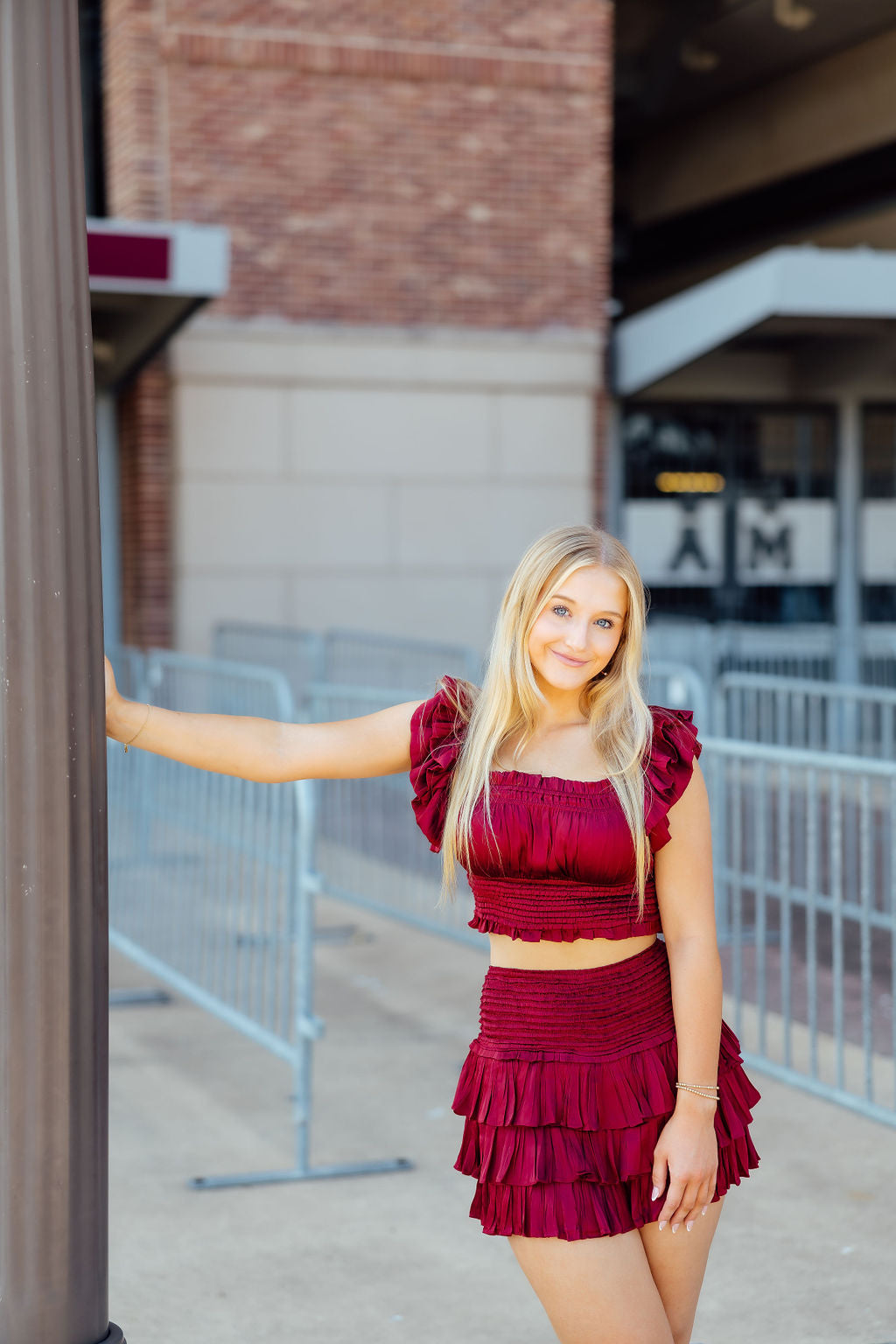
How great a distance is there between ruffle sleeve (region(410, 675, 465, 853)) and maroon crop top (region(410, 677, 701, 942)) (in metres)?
0.13

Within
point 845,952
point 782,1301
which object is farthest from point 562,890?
point 845,952

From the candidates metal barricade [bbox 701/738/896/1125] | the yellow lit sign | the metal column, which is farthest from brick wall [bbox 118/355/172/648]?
metal barricade [bbox 701/738/896/1125]

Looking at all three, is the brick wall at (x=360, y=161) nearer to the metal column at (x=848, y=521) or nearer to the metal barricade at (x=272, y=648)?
the metal barricade at (x=272, y=648)

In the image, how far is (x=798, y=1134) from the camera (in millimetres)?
5191

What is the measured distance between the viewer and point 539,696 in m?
2.68

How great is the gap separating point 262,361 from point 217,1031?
8.11 metres

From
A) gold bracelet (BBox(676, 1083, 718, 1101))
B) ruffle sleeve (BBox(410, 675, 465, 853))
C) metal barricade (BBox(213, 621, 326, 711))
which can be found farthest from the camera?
metal barricade (BBox(213, 621, 326, 711))

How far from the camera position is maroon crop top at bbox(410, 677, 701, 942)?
2.55 metres

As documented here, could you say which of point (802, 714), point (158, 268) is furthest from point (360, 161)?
point (802, 714)

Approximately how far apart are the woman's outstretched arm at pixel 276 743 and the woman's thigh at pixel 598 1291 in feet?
2.69

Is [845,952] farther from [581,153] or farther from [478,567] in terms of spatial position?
[581,153]

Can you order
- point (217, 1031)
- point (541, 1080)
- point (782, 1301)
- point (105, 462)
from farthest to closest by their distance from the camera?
point (105, 462)
point (217, 1031)
point (782, 1301)
point (541, 1080)

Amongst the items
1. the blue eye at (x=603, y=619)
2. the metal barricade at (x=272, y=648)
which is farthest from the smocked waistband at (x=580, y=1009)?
the metal barricade at (x=272, y=648)

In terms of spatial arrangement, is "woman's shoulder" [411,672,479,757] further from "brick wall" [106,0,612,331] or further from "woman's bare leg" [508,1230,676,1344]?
"brick wall" [106,0,612,331]
